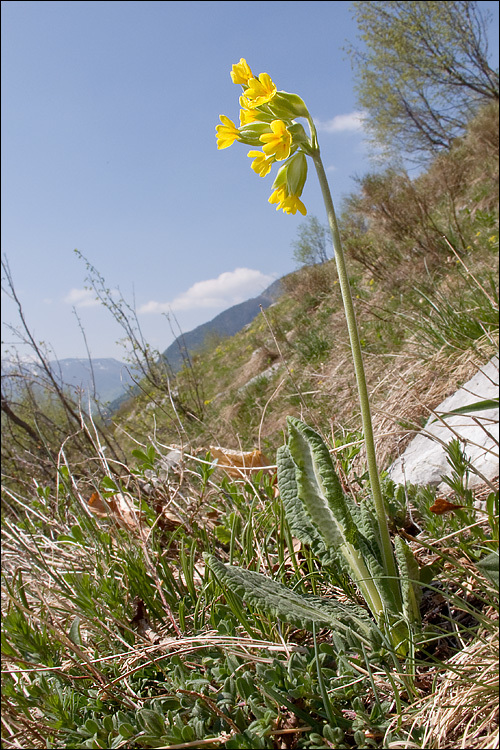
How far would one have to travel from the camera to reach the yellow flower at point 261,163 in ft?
3.46

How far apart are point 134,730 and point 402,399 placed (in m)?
2.02

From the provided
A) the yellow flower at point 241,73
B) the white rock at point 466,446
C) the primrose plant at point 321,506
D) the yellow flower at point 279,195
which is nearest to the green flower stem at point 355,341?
the primrose plant at point 321,506

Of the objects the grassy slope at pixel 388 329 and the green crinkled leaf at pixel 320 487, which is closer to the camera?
the green crinkled leaf at pixel 320 487

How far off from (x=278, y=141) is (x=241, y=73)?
0.21m

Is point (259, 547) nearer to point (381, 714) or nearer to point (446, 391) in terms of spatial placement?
point (381, 714)

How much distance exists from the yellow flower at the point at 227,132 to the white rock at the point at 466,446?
93 centimetres

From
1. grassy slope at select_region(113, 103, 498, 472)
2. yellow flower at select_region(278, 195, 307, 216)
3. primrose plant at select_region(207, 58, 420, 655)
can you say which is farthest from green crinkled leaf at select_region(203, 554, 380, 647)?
yellow flower at select_region(278, 195, 307, 216)

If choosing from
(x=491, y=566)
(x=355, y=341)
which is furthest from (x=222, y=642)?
(x=355, y=341)

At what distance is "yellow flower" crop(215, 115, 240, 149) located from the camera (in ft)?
3.51

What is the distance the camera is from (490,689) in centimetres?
82

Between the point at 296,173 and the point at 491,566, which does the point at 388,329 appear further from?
the point at 491,566

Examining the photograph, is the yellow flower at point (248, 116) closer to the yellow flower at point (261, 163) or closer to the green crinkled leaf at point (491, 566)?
the yellow flower at point (261, 163)

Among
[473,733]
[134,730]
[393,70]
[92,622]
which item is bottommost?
[473,733]

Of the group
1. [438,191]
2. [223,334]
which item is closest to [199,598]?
[438,191]
